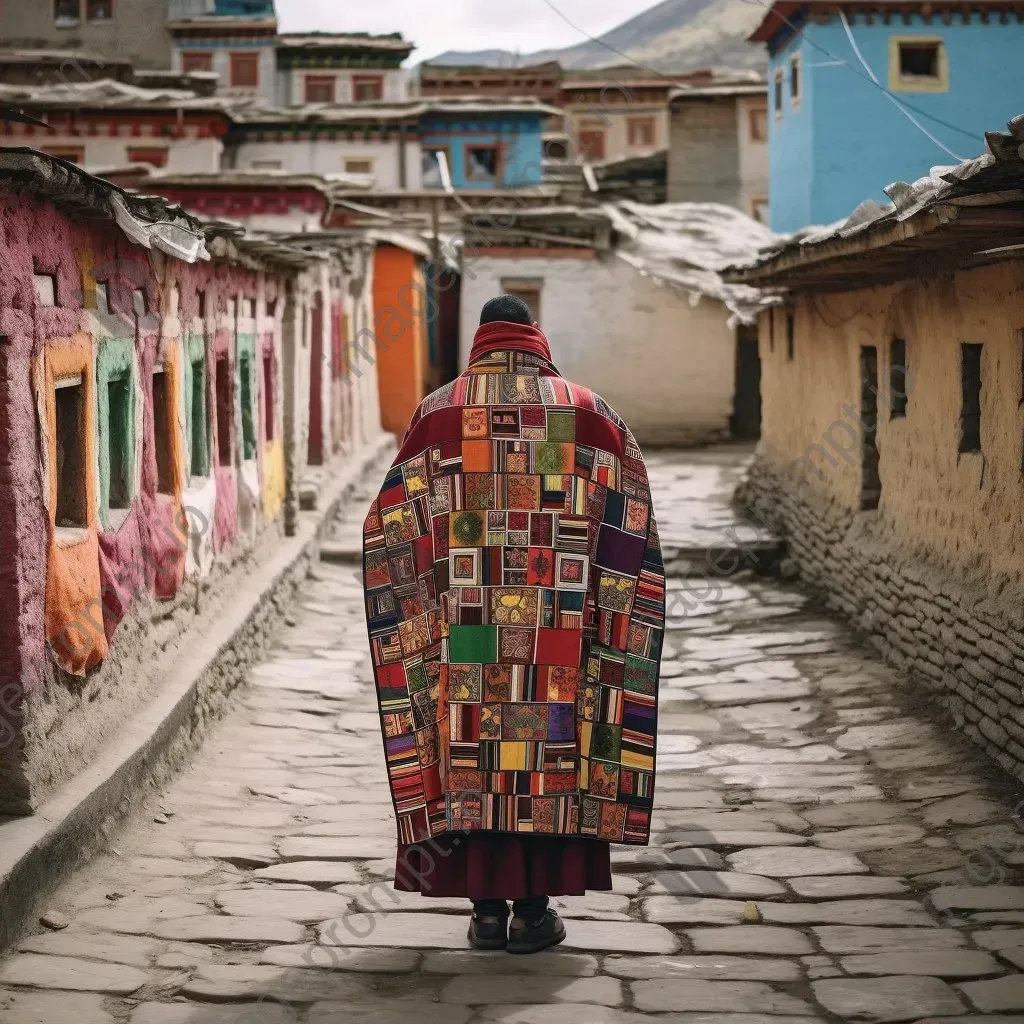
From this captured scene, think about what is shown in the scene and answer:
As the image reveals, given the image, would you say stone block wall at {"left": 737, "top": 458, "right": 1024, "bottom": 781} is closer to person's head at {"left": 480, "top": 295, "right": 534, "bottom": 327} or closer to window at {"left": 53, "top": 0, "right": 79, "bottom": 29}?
person's head at {"left": 480, "top": 295, "right": 534, "bottom": 327}

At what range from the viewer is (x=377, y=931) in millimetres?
4875

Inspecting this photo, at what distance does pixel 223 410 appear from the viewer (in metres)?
9.52

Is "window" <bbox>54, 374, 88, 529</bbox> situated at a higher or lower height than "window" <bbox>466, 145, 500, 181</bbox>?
lower

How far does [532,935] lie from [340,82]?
3509 centimetres

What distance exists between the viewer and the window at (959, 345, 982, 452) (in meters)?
7.83

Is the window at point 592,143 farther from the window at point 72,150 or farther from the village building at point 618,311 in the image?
the village building at point 618,311

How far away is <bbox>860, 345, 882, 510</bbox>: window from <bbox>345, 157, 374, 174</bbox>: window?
23585 mm

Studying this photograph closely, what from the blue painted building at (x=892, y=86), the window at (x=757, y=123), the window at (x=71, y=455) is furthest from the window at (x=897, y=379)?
the window at (x=757, y=123)

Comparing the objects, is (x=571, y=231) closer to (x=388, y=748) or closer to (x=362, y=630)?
(x=362, y=630)

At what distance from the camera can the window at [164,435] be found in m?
7.68

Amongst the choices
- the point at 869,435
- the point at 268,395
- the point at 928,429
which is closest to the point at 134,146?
the point at 268,395

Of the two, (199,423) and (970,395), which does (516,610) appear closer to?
(970,395)

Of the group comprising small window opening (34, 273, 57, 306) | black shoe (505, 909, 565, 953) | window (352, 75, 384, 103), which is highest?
window (352, 75, 384, 103)

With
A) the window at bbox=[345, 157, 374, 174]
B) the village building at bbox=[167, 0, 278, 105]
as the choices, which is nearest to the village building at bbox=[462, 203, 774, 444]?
the window at bbox=[345, 157, 374, 174]
